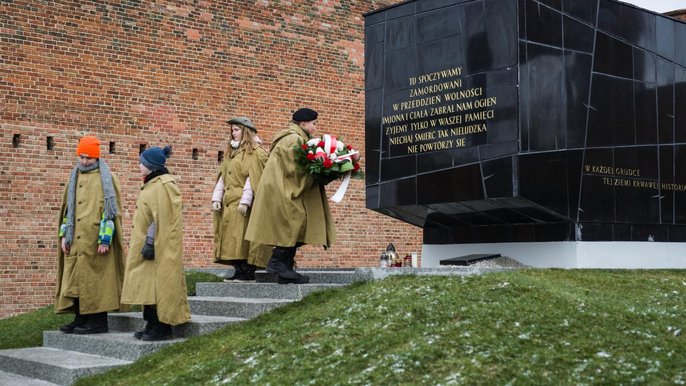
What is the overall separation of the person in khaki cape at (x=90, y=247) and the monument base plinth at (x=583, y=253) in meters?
3.95

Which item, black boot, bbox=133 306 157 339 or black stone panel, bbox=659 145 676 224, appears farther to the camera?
black stone panel, bbox=659 145 676 224

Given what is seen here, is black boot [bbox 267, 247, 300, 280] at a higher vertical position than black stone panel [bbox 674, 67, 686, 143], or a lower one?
lower

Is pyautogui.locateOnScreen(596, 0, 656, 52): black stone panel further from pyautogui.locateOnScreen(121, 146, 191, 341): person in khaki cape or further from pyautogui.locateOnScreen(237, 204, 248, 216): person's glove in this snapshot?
pyautogui.locateOnScreen(121, 146, 191, 341): person in khaki cape

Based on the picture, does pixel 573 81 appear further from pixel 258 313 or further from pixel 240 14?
pixel 240 14

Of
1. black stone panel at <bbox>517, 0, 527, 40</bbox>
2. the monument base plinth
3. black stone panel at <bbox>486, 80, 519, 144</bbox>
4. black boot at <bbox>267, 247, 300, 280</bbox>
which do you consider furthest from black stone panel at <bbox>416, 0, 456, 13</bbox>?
black boot at <bbox>267, 247, 300, 280</bbox>

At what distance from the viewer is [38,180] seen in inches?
512

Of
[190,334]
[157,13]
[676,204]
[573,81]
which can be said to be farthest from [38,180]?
[676,204]

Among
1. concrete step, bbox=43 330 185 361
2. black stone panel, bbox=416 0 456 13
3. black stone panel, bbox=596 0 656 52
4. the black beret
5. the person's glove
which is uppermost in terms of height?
black stone panel, bbox=416 0 456 13

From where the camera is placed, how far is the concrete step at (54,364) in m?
6.71

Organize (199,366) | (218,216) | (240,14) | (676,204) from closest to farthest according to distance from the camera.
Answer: (199,366)
(218,216)
(676,204)
(240,14)

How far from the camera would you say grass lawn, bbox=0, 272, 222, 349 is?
9711 mm

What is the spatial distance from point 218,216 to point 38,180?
4.70 m

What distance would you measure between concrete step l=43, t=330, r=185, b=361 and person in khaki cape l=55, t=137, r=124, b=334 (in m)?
0.15

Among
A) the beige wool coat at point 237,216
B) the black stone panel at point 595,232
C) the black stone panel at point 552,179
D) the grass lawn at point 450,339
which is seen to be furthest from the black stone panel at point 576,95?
the beige wool coat at point 237,216
